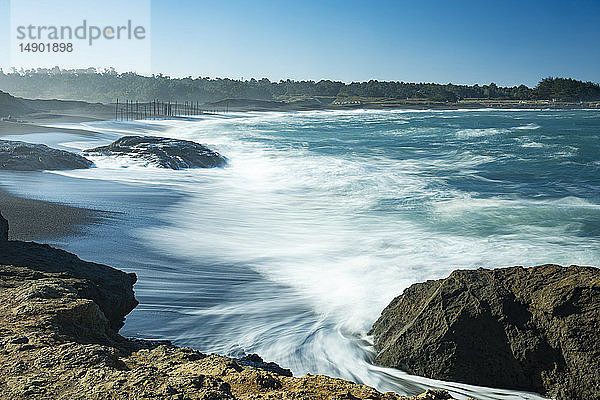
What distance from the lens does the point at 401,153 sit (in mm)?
22188

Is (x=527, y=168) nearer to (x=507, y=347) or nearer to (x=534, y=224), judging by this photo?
(x=534, y=224)

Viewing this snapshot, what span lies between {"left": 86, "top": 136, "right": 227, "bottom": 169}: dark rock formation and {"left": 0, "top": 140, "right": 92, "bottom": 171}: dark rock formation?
214cm

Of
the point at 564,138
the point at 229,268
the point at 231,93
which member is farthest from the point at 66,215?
the point at 231,93

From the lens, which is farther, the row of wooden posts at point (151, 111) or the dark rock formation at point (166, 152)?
the row of wooden posts at point (151, 111)

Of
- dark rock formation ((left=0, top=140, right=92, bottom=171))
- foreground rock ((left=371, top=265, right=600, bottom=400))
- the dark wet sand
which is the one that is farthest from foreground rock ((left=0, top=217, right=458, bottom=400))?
dark rock formation ((left=0, top=140, right=92, bottom=171))

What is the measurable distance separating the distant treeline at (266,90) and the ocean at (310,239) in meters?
103

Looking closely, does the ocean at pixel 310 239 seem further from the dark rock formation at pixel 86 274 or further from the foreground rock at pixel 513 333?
the dark rock formation at pixel 86 274

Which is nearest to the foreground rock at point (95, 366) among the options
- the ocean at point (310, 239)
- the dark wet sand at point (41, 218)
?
the ocean at point (310, 239)

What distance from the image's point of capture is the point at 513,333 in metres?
3.42

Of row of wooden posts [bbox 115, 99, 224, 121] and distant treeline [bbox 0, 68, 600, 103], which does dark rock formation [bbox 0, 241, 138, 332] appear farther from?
distant treeline [bbox 0, 68, 600, 103]

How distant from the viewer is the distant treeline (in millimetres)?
116562

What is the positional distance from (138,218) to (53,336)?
19.6ft

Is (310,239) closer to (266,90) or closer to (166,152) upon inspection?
(166,152)

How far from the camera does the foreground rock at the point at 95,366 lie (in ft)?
6.79
